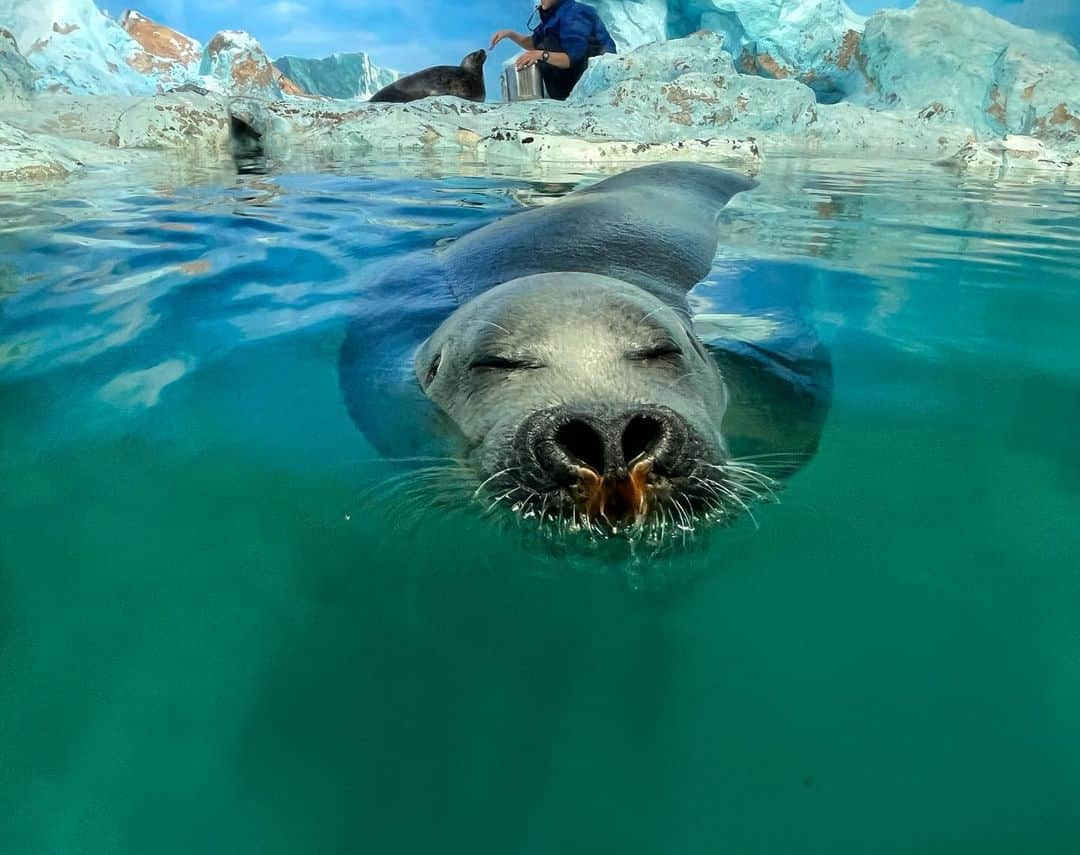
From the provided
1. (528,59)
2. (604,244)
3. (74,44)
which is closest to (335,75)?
(74,44)

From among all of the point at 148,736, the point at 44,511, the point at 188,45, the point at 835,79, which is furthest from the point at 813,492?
the point at 188,45

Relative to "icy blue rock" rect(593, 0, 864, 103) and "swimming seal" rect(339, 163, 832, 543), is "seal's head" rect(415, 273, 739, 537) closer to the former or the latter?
"swimming seal" rect(339, 163, 832, 543)

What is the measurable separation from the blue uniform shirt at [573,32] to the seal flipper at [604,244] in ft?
38.5

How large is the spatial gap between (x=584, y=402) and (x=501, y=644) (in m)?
0.78

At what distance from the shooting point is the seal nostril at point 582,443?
1.86 metres

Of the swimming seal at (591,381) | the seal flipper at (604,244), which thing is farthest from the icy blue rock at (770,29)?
the swimming seal at (591,381)

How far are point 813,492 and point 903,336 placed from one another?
5.40 ft

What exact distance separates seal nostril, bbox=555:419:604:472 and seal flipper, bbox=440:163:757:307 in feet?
5.08

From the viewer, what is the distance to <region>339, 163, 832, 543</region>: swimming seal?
1.88m

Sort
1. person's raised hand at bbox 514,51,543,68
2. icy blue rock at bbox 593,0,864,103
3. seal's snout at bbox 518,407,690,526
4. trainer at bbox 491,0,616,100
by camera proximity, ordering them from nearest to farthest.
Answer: seal's snout at bbox 518,407,690,526 → trainer at bbox 491,0,616,100 → person's raised hand at bbox 514,51,543,68 → icy blue rock at bbox 593,0,864,103

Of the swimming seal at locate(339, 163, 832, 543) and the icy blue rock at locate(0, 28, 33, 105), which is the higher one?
the icy blue rock at locate(0, 28, 33, 105)

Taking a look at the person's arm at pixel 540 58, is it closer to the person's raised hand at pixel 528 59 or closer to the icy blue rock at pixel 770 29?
the person's raised hand at pixel 528 59

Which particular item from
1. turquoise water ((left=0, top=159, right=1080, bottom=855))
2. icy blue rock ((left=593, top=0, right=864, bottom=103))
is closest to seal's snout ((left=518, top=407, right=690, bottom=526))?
turquoise water ((left=0, top=159, right=1080, bottom=855))

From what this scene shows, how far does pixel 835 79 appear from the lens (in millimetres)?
22594
